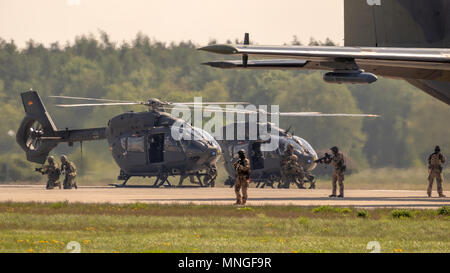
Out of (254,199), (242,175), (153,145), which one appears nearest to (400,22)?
(254,199)

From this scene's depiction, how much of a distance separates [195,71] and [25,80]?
13218 mm

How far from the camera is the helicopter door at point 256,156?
39.0 meters

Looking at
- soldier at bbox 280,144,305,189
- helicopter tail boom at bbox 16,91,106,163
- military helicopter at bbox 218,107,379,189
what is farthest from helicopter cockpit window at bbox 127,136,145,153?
soldier at bbox 280,144,305,189

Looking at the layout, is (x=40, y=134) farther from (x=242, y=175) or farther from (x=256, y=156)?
(x=242, y=175)

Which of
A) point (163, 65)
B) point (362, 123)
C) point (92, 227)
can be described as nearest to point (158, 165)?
point (92, 227)

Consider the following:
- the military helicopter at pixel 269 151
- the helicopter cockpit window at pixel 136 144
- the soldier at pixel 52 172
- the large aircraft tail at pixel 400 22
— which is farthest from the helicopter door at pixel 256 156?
the large aircraft tail at pixel 400 22

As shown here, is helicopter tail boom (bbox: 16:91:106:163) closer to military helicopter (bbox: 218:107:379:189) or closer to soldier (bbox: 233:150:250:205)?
military helicopter (bbox: 218:107:379:189)

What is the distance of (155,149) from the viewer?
123ft

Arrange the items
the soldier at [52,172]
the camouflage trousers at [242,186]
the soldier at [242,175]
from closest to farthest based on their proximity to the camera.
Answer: the soldier at [242,175] → the camouflage trousers at [242,186] → the soldier at [52,172]

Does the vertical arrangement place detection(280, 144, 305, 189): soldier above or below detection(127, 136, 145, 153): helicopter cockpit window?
below

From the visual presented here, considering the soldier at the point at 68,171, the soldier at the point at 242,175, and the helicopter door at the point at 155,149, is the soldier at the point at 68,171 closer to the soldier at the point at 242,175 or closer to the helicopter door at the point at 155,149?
the helicopter door at the point at 155,149

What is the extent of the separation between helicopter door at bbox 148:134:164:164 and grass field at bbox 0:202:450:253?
47.9 feet

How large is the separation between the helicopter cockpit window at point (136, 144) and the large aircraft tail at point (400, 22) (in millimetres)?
12364

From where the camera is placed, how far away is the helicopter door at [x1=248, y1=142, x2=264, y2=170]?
38969 millimetres
